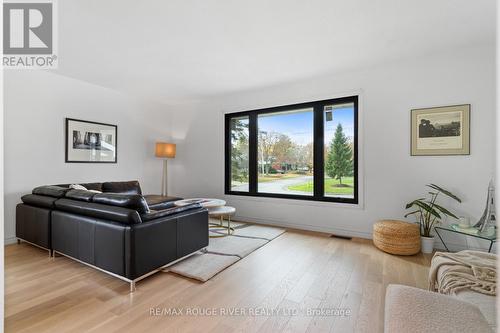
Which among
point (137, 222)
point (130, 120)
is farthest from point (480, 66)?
point (130, 120)

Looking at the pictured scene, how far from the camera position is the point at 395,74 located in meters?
3.34

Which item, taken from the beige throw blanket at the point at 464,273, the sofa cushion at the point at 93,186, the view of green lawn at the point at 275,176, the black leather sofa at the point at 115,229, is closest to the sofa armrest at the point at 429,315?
the beige throw blanket at the point at 464,273

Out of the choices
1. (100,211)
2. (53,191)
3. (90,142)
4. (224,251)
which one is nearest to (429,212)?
(224,251)

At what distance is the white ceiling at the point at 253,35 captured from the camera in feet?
7.09

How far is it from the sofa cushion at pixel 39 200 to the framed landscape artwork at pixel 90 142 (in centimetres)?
95

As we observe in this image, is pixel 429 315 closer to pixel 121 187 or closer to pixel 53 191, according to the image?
pixel 53 191

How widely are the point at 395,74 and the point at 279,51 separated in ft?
5.56

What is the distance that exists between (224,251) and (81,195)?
66.7 inches

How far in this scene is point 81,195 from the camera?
2.52m

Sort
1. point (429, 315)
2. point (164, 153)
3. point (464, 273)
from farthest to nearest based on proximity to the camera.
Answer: point (164, 153)
point (464, 273)
point (429, 315)

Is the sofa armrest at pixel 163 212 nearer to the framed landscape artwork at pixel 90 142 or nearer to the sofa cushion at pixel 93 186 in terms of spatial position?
the sofa cushion at pixel 93 186

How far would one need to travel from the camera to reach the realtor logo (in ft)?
7.10

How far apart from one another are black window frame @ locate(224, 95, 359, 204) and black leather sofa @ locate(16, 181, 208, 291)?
6.49 ft

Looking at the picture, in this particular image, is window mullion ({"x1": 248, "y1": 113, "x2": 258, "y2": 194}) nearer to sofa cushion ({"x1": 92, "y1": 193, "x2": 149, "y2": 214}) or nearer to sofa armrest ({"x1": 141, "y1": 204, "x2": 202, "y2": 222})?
sofa armrest ({"x1": 141, "y1": 204, "x2": 202, "y2": 222})
